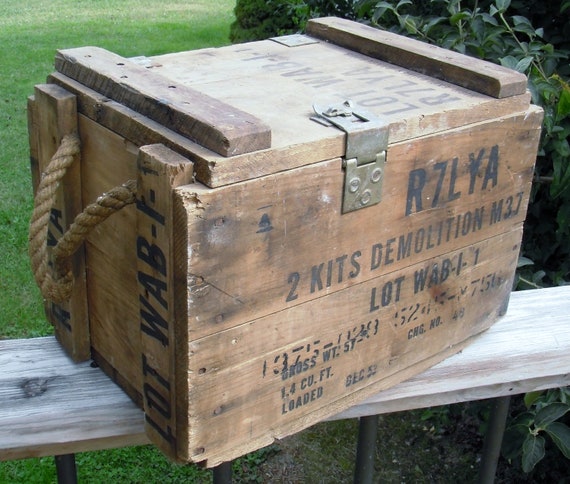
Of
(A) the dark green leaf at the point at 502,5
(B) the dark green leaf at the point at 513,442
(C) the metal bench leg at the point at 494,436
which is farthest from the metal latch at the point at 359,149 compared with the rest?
(B) the dark green leaf at the point at 513,442

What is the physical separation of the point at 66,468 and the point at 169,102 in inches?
24.6

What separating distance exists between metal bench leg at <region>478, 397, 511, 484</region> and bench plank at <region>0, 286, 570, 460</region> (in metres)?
0.06

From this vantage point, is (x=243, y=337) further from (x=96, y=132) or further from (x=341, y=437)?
(x=341, y=437)

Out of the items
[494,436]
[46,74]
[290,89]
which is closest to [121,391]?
[290,89]

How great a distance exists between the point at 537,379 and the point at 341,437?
1.58m

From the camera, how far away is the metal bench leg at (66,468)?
134 cm

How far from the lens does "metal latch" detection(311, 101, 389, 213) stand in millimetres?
1217

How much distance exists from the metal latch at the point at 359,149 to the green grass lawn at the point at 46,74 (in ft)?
6.04

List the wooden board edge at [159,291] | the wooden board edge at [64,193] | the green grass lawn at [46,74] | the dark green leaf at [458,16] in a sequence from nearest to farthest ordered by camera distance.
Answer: the wooden board edge at [159,291], the wooden board edge at [64,193], the dark green leaf at [458,16], the green grass lawn at [46,74]

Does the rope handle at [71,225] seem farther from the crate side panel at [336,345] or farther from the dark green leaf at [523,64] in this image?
the dark green leaf at [523,64]

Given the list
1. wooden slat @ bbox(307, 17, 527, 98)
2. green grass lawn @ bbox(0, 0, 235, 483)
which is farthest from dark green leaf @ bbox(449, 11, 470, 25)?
green grass lawn @ bbox(0, 0, 235, 483)

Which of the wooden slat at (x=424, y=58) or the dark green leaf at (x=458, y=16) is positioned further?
the dark green leaf at (x=458, y=16)

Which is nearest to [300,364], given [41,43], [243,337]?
[243,337]

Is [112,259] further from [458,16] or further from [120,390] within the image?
[458,16]
